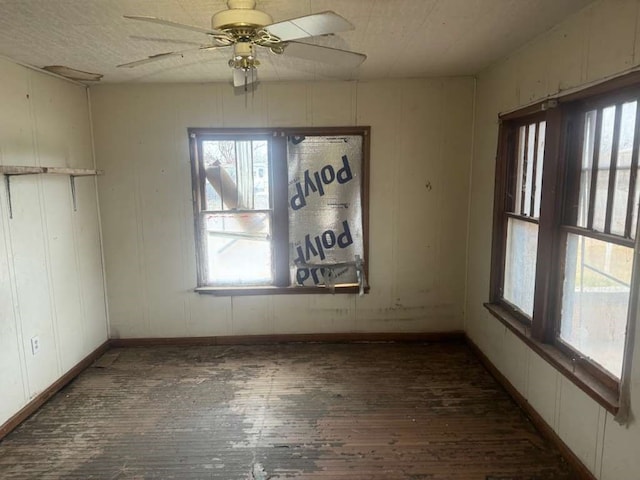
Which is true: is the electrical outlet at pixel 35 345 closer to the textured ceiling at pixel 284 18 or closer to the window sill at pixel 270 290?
the window sill at pixel 270 290

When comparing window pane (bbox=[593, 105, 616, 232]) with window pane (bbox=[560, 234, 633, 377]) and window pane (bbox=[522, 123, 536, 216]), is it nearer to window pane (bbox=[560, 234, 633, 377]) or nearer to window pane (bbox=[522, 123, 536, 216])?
window pane (bbox=[560, 234, 633, 377])

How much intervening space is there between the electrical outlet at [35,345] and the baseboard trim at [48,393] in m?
0.32

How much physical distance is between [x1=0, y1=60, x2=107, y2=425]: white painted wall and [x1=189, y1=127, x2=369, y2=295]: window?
0.95m

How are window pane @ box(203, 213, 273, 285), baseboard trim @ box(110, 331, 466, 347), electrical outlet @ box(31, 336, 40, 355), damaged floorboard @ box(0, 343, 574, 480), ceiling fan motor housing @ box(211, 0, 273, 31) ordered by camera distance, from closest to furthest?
ceiling fan motor housing @ box(211, 0, 273, 31) → damaged floorboard @ box(0, 343, 574, 480) → electrical outlet @ box(31, 336, 40, 355) → window pane @ box(203, 213, 273, 285) → baseboard trim @ box(110, 331, 466, 347)

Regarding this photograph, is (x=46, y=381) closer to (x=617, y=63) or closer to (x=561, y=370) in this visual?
(x=561, y=370)

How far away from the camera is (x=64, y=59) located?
286 centimetres

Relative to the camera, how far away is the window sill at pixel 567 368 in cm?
197

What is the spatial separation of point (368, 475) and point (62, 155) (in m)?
3.24

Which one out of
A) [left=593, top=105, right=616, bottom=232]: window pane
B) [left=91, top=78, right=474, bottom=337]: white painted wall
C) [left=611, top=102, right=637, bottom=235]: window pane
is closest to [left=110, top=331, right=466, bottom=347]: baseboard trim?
[left=91, top=78, right=474, bottom=337]: white painted wall

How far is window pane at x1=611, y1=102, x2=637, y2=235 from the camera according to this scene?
195cm

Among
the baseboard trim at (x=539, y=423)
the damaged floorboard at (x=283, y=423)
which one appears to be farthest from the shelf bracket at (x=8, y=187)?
the baseboard trim at (x=539, y=423)

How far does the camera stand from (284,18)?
88.1 inches

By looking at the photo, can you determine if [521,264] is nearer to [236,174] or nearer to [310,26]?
[310,26]

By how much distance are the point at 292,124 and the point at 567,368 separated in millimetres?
2813
